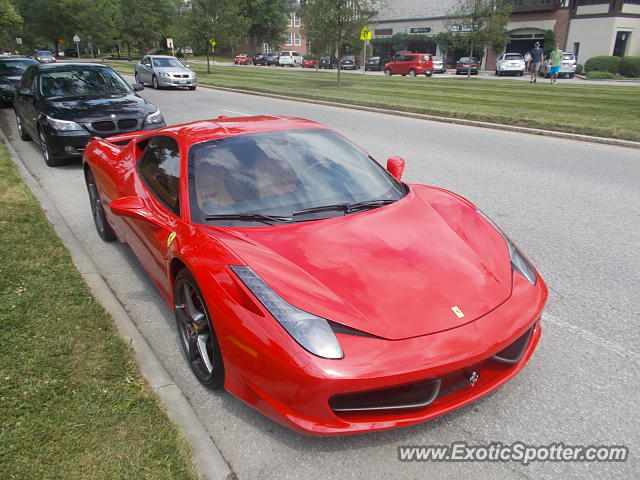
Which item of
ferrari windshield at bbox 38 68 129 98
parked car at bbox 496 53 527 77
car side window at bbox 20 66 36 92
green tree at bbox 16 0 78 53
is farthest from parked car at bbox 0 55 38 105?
green tree at bbox 16 0 78 53

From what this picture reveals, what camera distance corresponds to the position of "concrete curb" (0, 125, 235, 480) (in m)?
2.39

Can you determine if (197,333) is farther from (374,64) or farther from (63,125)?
(374,64)

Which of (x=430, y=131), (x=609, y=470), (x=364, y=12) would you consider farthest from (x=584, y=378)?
(x=364, y=12)

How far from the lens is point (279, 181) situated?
132 inches

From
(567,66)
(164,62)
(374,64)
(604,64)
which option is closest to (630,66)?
(604,64)

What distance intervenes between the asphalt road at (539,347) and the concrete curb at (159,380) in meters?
0.10

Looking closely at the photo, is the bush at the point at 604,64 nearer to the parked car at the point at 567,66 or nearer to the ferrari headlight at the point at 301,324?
the parked car at the point at 567,66

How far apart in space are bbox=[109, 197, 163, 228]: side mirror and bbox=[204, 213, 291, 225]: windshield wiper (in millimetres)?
469

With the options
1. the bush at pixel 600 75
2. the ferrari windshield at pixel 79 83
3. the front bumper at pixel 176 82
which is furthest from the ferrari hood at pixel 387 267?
the bush at pixel 600 75

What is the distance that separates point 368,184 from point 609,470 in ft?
7.14

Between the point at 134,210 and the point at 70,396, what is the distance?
48.7 inches

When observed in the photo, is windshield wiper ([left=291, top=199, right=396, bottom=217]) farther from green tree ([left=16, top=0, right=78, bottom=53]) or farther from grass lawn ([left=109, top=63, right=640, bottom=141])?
green tree ([left=16, top=0, right=78, bottom=53])

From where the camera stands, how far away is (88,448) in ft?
7.94

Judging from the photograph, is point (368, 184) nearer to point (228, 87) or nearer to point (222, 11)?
point (228, 87)
